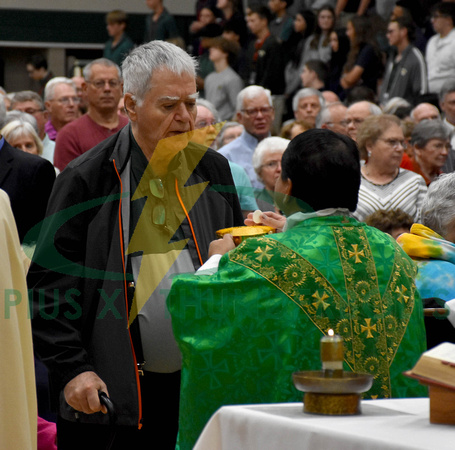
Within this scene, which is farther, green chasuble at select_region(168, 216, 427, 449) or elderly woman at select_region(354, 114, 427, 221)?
elderly woman at select_region(354, 114, 427, 221)

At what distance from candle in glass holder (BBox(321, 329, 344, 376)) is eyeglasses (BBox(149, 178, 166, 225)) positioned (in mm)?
1027

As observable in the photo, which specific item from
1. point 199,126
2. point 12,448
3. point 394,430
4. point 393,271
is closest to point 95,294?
point 12,448

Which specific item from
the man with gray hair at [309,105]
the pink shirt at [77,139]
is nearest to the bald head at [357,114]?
the man with gray hair at [309,105]

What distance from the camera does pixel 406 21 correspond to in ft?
33.8

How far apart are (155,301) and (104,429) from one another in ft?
1.44

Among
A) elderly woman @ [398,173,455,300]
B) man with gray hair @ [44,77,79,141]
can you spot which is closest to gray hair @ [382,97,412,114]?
man with gray hair @ [44,77,79,141]

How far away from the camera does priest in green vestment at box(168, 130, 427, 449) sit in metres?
2.49

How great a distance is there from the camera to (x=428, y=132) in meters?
6.59

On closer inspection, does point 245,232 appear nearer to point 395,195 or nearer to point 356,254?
point 356,254

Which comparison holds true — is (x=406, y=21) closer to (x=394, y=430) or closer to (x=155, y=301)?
(x=155, y=301)

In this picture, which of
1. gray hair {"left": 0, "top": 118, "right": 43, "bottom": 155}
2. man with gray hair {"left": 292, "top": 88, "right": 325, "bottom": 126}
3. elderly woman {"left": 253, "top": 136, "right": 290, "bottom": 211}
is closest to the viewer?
elderly woman {"left": 253, "top": 136, "right": 290, "bottom": 211}

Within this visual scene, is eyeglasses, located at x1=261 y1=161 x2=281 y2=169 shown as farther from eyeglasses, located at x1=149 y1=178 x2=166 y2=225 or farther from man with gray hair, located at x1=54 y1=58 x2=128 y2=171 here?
eyeglasses, located at x1=149 y1=178 x2=166 y2=225

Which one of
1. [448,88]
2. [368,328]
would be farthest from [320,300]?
[448,88]

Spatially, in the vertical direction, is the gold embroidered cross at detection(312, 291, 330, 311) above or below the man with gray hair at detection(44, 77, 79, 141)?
below
